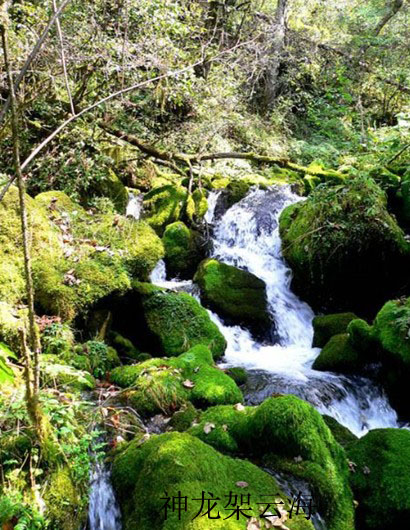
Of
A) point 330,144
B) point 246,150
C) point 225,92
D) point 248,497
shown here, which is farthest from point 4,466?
point 330,144

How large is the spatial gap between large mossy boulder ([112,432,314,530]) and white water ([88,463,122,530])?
138mm

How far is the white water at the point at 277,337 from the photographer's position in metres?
5.94

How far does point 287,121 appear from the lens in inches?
739

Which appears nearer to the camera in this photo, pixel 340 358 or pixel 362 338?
pixel 362 338

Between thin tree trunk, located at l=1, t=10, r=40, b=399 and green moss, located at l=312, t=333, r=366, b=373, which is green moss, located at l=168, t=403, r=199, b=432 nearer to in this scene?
thin tree trunk, located at l=1, t=10, r=40, b=399

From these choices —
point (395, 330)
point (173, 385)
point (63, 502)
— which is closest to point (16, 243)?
point (173, 385)

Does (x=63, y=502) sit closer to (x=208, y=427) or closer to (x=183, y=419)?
(x=208, y=427)

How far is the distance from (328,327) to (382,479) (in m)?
4.28

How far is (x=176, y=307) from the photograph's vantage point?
707 centimetres

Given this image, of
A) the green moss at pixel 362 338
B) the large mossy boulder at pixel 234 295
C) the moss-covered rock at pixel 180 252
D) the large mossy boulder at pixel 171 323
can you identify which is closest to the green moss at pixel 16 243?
the large mossy boulder at pixel 171 323

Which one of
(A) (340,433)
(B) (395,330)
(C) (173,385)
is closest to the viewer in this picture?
(C) (173,385)

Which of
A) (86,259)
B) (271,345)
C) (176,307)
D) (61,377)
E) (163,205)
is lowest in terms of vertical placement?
(271,345)

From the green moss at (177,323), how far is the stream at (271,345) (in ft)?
1.97

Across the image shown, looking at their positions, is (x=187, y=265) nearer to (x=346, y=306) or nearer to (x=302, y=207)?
(x=302, y=207)
